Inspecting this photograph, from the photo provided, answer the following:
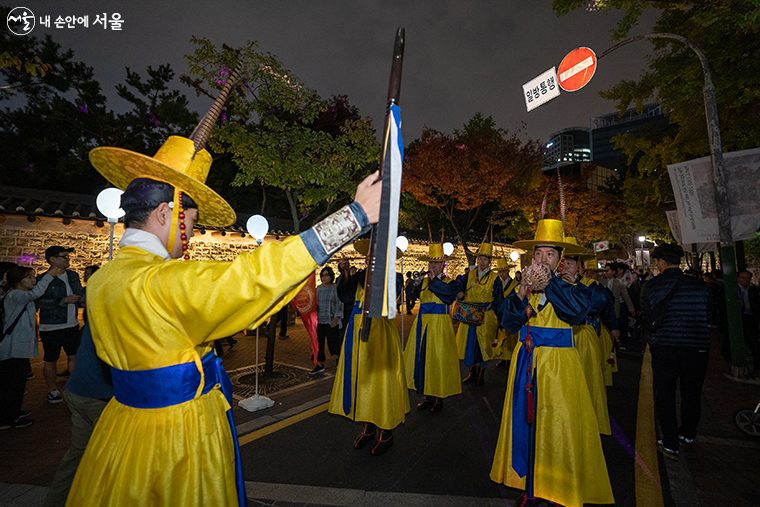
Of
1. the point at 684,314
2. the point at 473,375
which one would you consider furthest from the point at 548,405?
the point at 473,375

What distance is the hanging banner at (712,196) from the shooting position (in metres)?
7.01

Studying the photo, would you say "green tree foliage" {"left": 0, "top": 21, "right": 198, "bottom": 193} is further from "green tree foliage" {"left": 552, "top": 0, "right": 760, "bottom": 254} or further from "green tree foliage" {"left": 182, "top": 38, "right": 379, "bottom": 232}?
"green tree foliage" {"left": 552, "top": 0, "right": 760, "bottom": 254}

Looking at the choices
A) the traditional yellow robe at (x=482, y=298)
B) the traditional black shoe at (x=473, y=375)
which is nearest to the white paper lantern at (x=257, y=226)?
the traditional yellow robe at (x=482, y=298)

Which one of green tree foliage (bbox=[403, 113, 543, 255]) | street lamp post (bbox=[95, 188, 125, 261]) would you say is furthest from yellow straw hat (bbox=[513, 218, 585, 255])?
green tree foliage (bbox=[403, 113, 543, 255])

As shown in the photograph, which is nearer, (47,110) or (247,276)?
(247,276)

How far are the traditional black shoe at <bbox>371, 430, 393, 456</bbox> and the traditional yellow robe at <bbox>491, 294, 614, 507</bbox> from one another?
121 cm

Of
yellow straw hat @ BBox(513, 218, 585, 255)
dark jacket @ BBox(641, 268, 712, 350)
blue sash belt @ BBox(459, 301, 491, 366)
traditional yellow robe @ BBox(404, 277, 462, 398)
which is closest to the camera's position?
yellow straw hat @ BBox(513, 218, 585, 255)

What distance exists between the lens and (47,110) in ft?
52.1

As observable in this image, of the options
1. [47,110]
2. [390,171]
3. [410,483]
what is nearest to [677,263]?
[410,483]

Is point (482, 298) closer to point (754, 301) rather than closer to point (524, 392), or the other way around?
point (524, 392)

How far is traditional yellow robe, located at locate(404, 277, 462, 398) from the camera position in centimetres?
513

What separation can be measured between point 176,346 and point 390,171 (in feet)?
3.62

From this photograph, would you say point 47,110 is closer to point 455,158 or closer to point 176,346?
point 455,158

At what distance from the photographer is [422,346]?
5.40 metres
